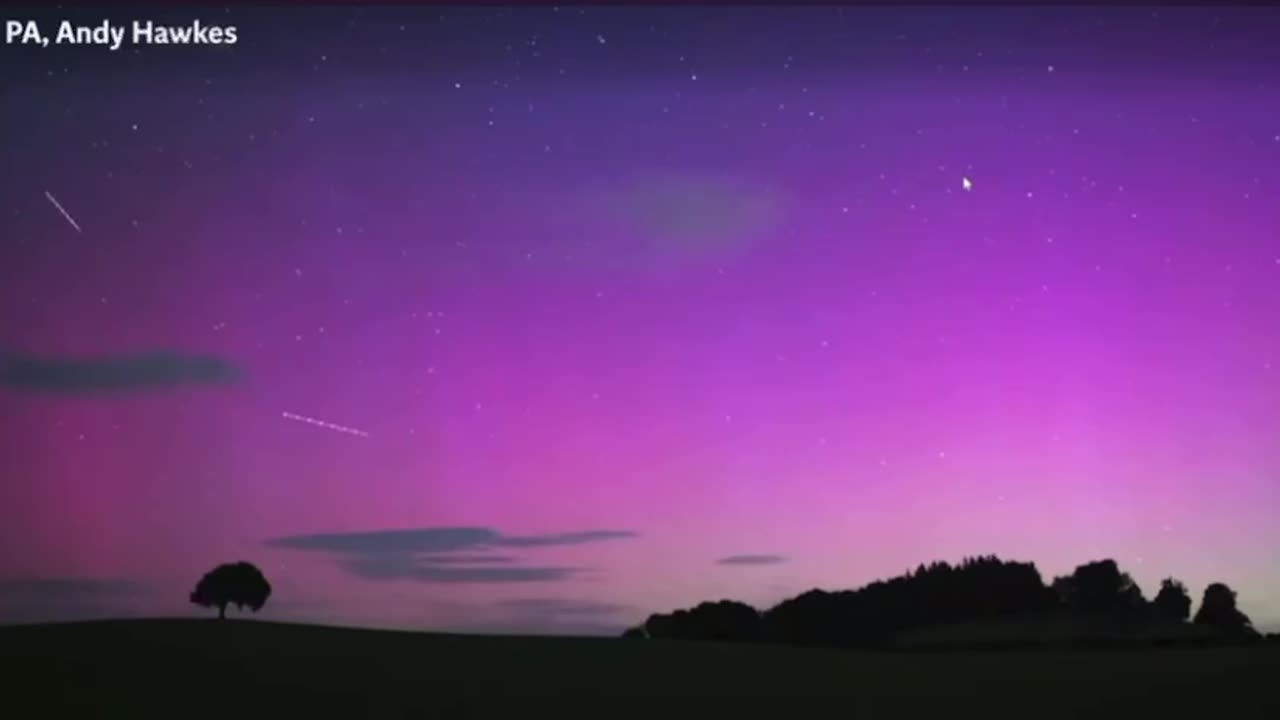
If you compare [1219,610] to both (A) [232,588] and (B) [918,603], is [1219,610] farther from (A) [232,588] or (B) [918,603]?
(A) [232,588]

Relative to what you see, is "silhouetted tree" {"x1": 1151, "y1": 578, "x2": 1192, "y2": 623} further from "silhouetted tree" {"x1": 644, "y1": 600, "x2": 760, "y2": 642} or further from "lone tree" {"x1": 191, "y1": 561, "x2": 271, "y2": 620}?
"lone tree" {"x1": 191, "y1": 561, "x2": 271, "y2": 620}

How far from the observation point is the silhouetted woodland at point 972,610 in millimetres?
52094

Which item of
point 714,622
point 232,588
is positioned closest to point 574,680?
point 714,622

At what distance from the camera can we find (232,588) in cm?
6931

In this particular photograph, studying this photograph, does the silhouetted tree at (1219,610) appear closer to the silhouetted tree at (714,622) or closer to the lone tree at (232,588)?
the silhouetted tree at (714,622)

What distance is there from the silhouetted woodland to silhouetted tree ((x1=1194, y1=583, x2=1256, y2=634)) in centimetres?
4

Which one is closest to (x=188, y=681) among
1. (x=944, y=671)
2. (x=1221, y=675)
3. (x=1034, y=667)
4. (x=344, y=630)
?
(x=344, y=630)

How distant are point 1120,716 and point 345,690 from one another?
1303cm

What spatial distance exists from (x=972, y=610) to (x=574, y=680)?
122ft

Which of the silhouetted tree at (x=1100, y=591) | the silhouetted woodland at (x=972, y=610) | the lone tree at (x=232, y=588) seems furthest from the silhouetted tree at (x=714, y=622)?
the lone tree at (x=232, y=588)

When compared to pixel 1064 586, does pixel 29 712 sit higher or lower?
lower

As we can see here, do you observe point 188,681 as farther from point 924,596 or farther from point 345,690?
point 924,596

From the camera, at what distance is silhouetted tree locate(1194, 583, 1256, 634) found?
56281 millimetres

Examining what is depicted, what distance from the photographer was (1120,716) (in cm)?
2152
